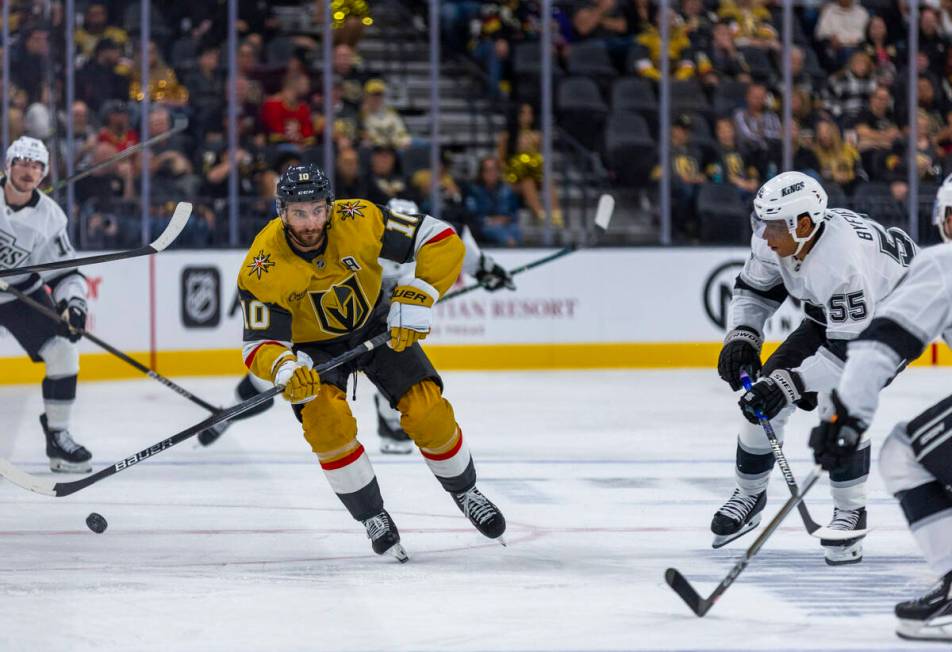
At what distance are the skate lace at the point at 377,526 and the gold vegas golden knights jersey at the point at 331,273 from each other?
470 mm

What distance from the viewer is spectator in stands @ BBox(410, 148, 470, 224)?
9.66m

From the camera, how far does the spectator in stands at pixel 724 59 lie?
415 inches

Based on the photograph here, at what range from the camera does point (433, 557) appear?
4.35 meters

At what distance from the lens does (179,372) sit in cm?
925

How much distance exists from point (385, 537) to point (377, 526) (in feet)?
0.14

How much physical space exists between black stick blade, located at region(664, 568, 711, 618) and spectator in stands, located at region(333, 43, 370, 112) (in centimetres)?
672

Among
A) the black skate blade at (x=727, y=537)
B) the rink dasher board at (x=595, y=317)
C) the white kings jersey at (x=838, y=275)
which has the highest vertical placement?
the white kings jersey at (x=838, y=275)

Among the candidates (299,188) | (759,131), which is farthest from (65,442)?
(759,131)

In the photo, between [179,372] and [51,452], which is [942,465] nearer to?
[51,452]

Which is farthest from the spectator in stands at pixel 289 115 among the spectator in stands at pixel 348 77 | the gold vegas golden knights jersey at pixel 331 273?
the gold vegas golden knights jersey at pixel 331 273

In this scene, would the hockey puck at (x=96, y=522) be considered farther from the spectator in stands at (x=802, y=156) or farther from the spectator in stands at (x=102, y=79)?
the spectator in stands at (x=802, y=156)

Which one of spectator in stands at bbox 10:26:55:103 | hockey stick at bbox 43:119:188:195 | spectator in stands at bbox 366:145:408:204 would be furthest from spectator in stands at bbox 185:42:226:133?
hockey stick at bbox 43:119:188:195

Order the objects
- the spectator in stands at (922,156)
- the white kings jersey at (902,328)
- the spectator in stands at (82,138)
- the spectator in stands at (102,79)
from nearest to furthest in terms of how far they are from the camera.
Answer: the white kings jersey at (902,328) < the spectator in stands at (82,138) < the spectator in stands at (102,79) < the spectator in stands at (922,156)

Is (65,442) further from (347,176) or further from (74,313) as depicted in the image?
(347,176)
